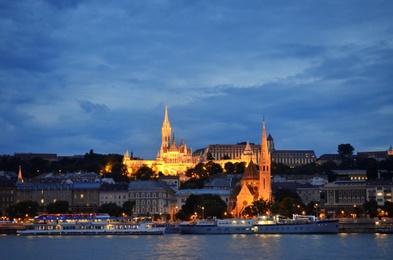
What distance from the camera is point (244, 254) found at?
57750mm

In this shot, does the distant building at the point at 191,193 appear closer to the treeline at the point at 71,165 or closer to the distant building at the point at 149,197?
the distant building at the point at 149,197

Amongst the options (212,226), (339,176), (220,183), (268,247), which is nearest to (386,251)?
(268,247)

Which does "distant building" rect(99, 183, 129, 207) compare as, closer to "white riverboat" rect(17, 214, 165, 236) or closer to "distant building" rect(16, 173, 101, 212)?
"distant building" rect(16, 173, 101, 212)

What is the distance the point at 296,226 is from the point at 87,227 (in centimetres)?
2379

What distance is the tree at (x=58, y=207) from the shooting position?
11331cm

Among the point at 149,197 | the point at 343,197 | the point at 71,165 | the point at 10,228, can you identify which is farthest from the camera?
the point at 71,165

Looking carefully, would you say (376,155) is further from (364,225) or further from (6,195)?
(364,225)

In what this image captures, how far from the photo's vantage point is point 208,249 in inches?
2486

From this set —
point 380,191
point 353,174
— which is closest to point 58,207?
point 380,191

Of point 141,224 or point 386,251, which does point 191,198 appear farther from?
point 386,251

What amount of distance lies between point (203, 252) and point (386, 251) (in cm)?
1329

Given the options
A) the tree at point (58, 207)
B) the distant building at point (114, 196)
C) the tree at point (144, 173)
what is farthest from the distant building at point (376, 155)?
the tree at point (58, 207)

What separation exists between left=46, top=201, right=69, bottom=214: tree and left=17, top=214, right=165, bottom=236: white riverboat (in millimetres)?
16892

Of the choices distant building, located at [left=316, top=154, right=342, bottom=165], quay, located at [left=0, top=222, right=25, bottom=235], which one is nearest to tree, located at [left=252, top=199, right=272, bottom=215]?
quay, located at [left=0, top=222, right=25, bottom=235]
